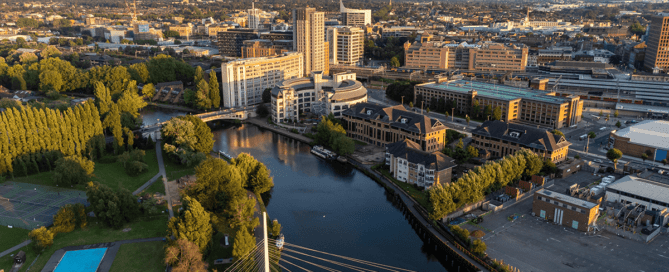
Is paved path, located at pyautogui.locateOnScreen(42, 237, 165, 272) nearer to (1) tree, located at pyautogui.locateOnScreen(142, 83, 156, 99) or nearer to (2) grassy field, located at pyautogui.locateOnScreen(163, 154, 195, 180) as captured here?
(2) grassy field, located at pyautogui.locateOnScreen(163, 154, 195, 180)

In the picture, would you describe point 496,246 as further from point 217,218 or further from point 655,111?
point 655,111

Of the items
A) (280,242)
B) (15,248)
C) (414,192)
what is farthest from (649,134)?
(15,248)

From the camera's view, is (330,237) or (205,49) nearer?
(330,237)

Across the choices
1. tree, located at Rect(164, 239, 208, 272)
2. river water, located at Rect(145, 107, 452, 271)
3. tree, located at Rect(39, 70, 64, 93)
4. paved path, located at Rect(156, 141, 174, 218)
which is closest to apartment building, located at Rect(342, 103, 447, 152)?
river water, located at Rect(145, 107, 452, 271)

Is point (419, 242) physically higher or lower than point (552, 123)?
lower

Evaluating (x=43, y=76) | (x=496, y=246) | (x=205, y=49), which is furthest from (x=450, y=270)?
(x=205, y=49)

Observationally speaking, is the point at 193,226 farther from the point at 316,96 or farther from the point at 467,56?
the point at 467,56
